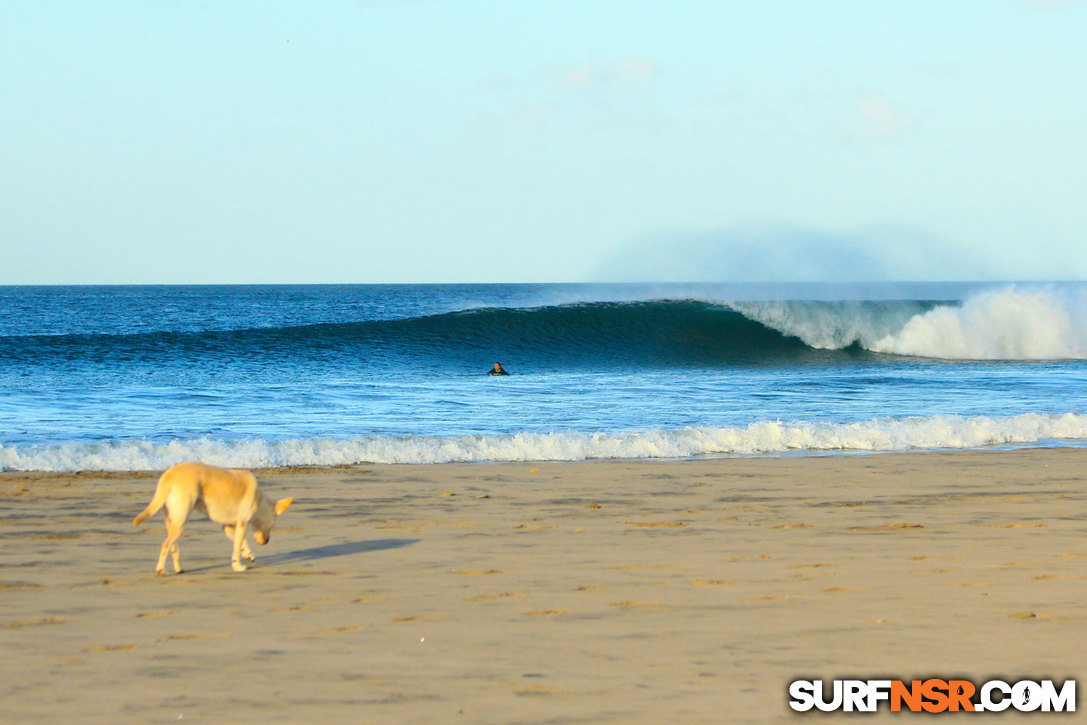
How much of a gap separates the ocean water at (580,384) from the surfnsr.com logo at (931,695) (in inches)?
265

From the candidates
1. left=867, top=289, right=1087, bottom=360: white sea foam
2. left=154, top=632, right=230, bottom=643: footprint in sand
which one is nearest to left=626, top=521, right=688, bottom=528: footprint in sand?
left=154, top=632, right=230, bottom=643: footprint in sand

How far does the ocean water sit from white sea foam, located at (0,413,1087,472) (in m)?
0.03

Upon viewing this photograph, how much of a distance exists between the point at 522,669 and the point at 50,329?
49.6 meters

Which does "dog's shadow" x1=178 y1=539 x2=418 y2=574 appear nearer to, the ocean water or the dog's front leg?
the dog's front leg

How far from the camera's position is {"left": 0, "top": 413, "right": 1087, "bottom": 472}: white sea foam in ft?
31.9

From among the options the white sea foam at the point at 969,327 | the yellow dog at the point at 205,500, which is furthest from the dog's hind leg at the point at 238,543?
the white sea foam at the point at 969,327

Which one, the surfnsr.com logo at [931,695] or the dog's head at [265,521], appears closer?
the surfnsr.com logo at [931,695]

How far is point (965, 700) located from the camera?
3.55 meters

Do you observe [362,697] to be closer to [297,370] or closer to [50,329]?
[297,370]

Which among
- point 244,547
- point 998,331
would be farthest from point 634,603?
point 998,331

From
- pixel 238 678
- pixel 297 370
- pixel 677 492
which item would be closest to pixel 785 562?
pixel 677 492

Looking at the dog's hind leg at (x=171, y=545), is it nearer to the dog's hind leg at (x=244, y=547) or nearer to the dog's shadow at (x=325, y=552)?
the dog's shadow at (x=325, y=552)

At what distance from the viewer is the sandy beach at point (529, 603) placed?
3.57 m

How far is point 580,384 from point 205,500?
585 inches
